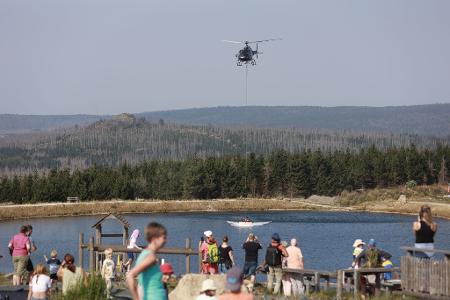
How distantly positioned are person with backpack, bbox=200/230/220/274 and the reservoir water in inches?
516

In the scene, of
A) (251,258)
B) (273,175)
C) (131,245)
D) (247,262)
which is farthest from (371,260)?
(273,175)

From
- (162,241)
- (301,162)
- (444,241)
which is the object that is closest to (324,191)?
(301,162)

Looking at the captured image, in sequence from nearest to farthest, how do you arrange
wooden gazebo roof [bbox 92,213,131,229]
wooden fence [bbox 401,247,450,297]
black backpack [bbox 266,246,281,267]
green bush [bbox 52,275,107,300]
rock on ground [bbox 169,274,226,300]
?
green bush [bbox 52,275,107,300]
wooden fence [bbox 401,247,450,297]
rock on ground [bbox 169,274,226,300]
black backpack [bbox 266,246,281,267]
wooden gazebo roof [bbox 92,213,131,229]

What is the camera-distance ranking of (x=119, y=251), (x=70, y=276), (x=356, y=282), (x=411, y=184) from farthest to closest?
(x=411, y=184) → (x=119, y=251) → (x=356, y=282) → (x=70, y=276)

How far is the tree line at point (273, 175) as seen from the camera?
395 feet

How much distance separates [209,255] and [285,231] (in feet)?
163

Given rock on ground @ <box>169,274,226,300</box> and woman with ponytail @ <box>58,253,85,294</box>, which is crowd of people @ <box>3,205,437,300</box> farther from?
rock on ground @ <box>169,274,226,300</box>

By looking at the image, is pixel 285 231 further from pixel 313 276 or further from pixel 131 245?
pixel 313 276

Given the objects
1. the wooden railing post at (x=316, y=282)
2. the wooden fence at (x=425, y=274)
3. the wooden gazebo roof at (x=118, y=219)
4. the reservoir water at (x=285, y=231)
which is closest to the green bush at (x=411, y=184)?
the reservoir water at (x=285, y=231)

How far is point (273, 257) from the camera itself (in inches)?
891

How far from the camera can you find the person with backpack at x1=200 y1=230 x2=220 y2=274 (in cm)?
2420

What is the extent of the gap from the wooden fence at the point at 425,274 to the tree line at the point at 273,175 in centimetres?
9568

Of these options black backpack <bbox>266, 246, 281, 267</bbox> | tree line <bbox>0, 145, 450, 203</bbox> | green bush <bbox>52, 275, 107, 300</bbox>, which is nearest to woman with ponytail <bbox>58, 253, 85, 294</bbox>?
green bush <bbox>52, 275, 107, 300</bbox>

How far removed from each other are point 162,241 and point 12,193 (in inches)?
3858
